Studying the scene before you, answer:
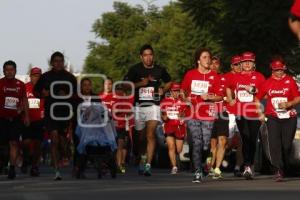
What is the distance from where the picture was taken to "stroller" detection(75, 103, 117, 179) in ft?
59.6

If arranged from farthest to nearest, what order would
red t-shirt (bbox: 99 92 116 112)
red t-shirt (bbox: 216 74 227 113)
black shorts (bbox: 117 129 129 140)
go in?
red t-shirt (bbox: 99 92 116 112) → black shorts (bbox: 117 129 129 140) → red t-shirt (bbox: 216 74 227 113)

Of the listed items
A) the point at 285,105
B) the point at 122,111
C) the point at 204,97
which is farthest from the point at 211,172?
the point at 122,111

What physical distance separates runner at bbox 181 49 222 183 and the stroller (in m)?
2.11

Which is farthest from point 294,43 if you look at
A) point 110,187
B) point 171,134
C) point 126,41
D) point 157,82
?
point 126,41

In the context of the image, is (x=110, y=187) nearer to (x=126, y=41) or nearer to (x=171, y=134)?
(x=171, y=134)

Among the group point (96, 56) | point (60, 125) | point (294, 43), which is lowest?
point (60, 125)

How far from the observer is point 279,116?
16.9 meters

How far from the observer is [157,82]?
18594 mm

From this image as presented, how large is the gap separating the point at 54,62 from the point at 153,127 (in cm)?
189

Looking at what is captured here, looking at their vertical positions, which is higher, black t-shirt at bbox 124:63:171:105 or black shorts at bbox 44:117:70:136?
black t-shirt at bbox 124:63:171:105

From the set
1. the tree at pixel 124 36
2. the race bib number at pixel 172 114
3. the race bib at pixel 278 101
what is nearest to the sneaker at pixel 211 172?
the race bib at pixel 278 101

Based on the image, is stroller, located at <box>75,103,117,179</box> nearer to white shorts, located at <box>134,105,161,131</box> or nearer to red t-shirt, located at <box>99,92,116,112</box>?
white shorts, located at <box>134,105,161,131</box>

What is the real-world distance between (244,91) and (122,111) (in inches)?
232


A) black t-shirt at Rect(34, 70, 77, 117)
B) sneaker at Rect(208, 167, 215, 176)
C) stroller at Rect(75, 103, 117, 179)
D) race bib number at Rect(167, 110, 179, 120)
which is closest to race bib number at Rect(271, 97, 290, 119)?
sneaker at Rect(208, 167, 215, 176)
